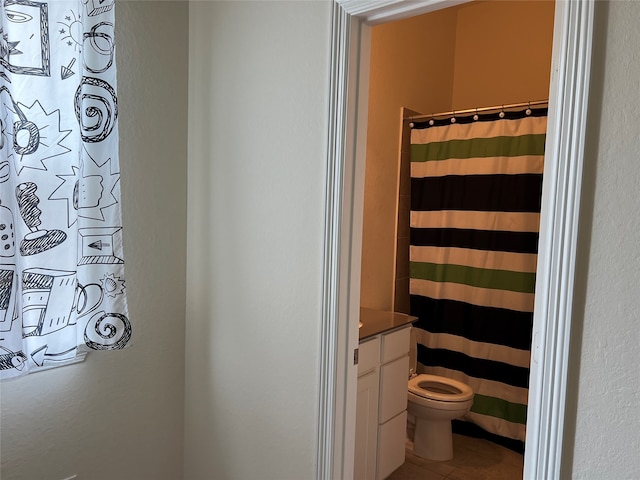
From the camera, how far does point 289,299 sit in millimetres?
1696

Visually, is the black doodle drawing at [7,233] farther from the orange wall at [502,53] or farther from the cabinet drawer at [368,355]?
the orange wall at [502,53]

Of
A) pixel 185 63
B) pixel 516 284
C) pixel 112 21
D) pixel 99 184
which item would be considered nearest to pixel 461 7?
pixel 516 284

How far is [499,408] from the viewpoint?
2906 millimetres

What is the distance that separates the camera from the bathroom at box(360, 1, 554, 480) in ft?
9.12

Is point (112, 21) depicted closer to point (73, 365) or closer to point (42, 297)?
point (42, 297)

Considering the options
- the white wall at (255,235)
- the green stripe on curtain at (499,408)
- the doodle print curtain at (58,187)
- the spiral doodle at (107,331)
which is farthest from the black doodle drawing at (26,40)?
the green stripe on curtain at (499,408)

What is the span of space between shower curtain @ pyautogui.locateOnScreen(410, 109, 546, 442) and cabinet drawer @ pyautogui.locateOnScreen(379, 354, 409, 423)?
714 millimetres

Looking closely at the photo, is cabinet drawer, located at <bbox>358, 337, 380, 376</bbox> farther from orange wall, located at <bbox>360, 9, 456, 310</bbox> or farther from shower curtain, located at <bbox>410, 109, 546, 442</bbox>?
shower curtain, located at <bbox>410, 109, 546, 442</bbox>

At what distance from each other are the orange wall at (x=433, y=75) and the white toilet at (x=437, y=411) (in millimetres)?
592

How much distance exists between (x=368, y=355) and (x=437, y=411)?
2.54ft

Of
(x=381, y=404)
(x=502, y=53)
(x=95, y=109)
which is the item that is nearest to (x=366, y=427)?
(x=381, y=404)

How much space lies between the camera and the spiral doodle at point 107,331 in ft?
5.41

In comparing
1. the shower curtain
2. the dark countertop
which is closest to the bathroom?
the shower curtain

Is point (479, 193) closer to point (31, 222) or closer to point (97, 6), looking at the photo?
point (97, 6)
